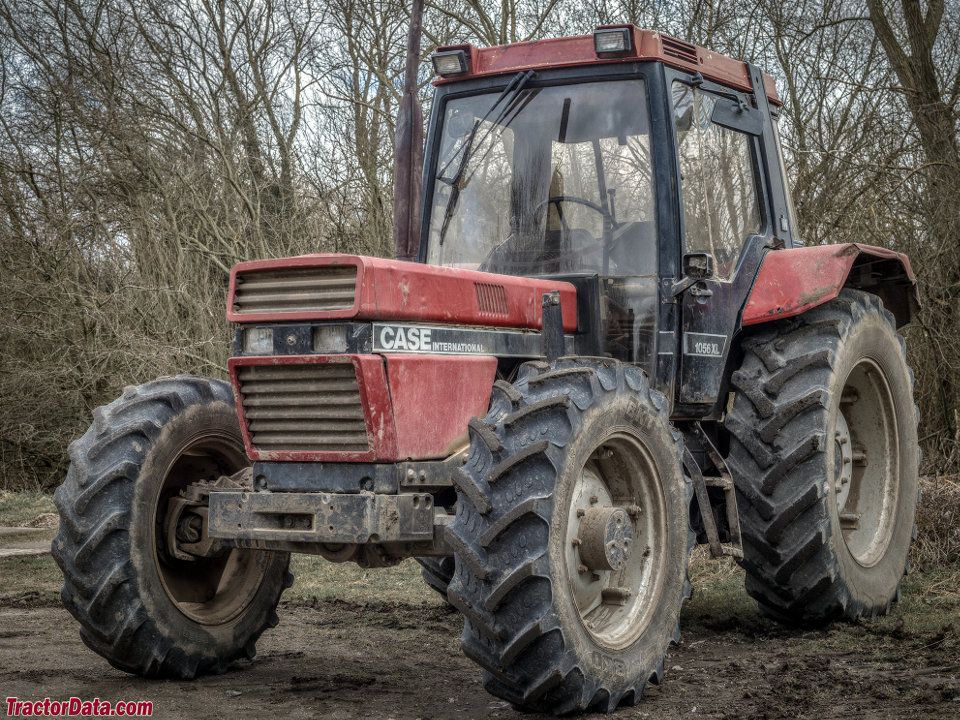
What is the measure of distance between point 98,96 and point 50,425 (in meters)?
3.86

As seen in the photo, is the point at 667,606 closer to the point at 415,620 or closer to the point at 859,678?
the point at 859,678

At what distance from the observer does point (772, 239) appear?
597 centimetres

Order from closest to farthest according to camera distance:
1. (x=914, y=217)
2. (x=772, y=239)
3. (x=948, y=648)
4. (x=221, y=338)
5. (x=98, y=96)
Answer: (x=948, y=648) < (x=772, y=239) < (x=914, y=217) < (x=221, y=338) < (x=98, y=96)

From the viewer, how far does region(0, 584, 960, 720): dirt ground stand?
412 cm

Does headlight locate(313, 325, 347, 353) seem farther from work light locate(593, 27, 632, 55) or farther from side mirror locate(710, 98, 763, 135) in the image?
side mirror locate(710, 98, 763, 135)

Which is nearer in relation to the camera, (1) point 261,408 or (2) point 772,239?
(1) point 261,408

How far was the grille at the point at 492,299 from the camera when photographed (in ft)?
15.1

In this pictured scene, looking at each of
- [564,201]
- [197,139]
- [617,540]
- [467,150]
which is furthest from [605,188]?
[197,139]

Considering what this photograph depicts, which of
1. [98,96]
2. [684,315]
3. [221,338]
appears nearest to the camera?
[684,315]

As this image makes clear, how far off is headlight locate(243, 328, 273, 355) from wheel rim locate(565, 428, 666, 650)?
128 centimetres

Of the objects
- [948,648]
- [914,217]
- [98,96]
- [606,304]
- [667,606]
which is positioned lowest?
[948,648]

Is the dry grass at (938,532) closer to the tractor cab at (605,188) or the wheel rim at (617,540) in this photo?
the tractor cab at (605,188)

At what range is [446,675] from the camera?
4.82 metres

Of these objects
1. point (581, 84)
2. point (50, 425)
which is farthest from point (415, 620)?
point (50, 425)
